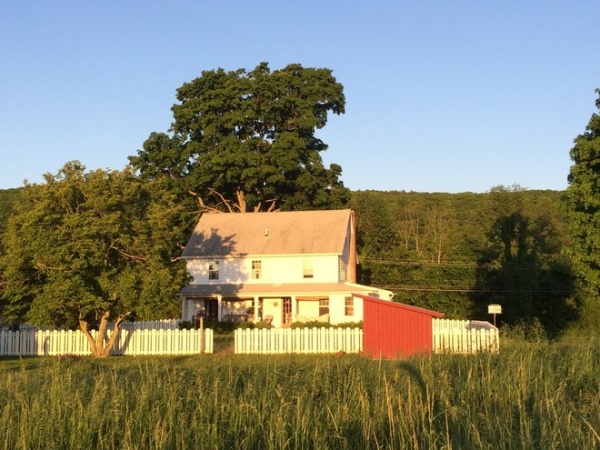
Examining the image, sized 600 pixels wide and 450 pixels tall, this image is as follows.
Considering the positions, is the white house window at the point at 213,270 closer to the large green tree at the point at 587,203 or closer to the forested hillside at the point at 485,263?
the forested hillside at the point at 485,263

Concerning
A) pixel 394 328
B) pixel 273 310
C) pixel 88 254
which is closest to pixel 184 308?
pixel 273 310

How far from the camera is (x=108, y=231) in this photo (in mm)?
24750

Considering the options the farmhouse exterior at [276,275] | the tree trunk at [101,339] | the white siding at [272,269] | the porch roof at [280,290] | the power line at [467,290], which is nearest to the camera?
the tree trunk at [101,339]

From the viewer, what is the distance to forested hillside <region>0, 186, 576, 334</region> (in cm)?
4541

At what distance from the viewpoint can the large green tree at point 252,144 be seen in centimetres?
5278

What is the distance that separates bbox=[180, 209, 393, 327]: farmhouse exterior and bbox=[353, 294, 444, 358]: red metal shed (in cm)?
1401

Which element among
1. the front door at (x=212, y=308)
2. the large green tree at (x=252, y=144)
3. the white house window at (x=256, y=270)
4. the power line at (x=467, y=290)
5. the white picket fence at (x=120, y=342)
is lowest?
the white picket fence at (x=120, y=342)

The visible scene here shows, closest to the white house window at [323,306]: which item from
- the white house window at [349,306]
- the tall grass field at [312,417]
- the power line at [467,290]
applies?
the white house window at [349,306]

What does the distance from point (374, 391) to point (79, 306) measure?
17688mm

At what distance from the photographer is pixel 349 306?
132 ft

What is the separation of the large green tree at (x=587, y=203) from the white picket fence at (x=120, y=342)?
1587 cm

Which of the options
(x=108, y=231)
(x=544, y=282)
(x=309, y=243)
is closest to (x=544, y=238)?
(x=544, y=282)

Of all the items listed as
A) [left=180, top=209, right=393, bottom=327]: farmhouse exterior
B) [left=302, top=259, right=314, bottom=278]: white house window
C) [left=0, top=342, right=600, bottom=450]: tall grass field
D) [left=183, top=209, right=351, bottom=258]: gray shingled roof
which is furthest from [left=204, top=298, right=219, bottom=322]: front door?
[left=0, top=342, right=600, bottom=450]: tall grass field

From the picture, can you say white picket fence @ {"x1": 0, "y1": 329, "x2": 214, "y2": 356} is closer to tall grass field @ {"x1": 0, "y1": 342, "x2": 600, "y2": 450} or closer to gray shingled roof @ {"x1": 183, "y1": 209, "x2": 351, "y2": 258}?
gray shingled roof @ {"x1": 183, "y1": 209, "x2": 351, "y2": 258}
